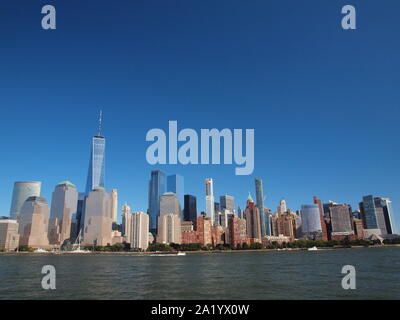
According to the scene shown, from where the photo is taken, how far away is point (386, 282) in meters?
42.7

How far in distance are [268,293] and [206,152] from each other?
1715 cm

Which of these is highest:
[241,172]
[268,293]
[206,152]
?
[206,152]
